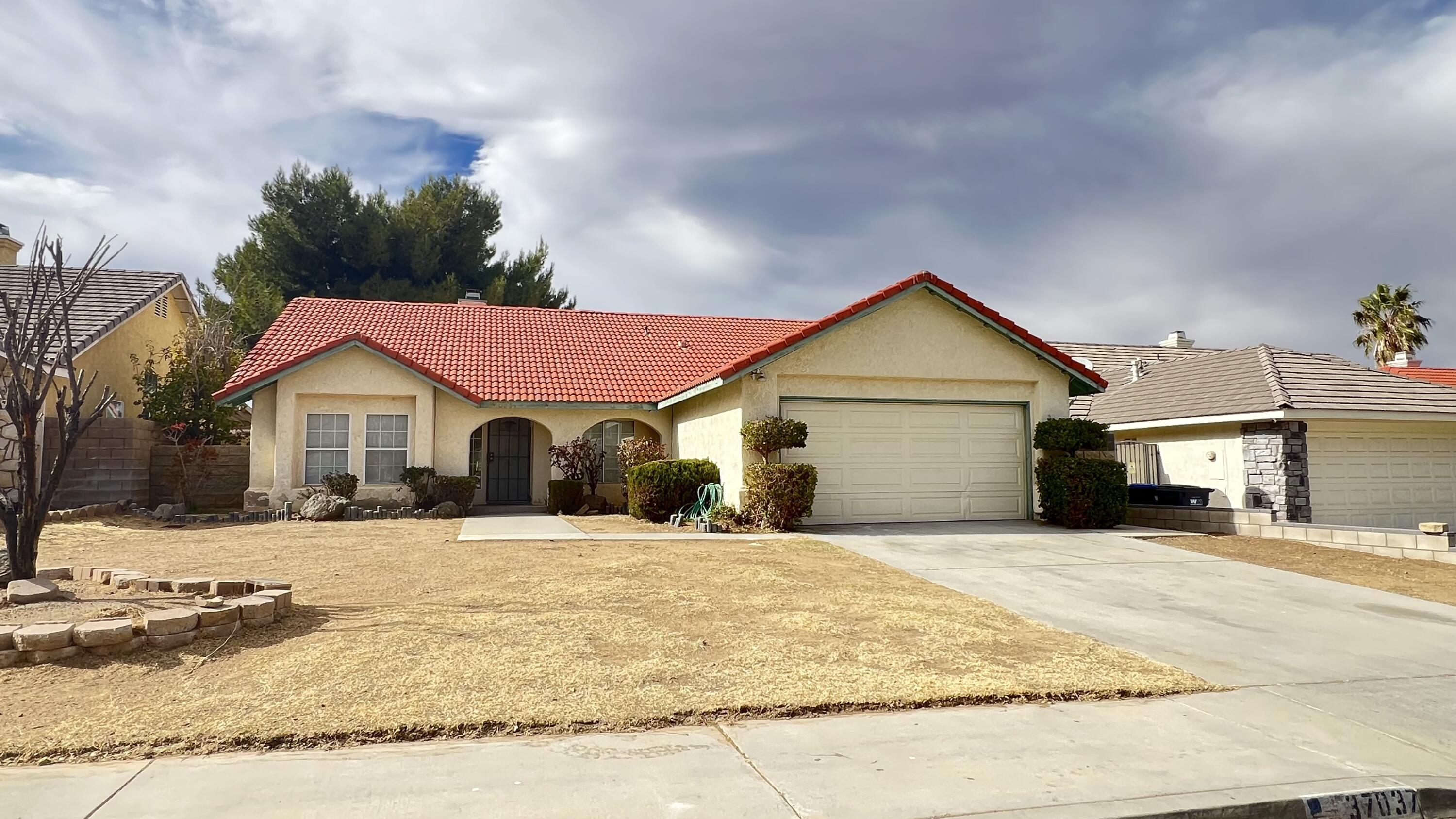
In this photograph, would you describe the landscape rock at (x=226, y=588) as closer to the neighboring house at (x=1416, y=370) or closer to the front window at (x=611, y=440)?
the front window at (x=611, y=440)

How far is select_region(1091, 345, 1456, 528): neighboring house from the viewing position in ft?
52.2

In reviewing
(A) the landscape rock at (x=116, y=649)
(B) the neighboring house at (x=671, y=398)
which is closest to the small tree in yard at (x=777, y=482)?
(B) the neighboring house at (x=671, y=398)

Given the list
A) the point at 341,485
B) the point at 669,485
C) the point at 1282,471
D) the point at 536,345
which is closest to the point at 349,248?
the point at 536,345

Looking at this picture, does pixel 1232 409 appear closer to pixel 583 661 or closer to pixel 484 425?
pixel 583 661

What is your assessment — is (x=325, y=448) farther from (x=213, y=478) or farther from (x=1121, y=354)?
(x=1121, y=354)

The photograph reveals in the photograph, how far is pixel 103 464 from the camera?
18.0 m

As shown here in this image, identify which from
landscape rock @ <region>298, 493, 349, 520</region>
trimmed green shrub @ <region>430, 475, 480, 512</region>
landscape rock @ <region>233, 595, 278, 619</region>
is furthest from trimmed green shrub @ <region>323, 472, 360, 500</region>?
landscape rock @ <region>233, 595, 278, 619</region>

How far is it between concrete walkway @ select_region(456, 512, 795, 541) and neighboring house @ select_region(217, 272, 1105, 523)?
147 cm

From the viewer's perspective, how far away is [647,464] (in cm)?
1644

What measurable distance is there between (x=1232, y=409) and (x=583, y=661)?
49.9 ft

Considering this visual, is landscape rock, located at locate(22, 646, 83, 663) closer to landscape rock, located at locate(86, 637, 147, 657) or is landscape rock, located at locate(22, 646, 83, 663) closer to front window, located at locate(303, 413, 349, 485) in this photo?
landscape rock, located at locate(86, 637, 147, 657)

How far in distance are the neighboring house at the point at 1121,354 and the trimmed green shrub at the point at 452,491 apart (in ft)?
53.8

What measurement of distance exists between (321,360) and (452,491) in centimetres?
383

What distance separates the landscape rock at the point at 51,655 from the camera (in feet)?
18.4
